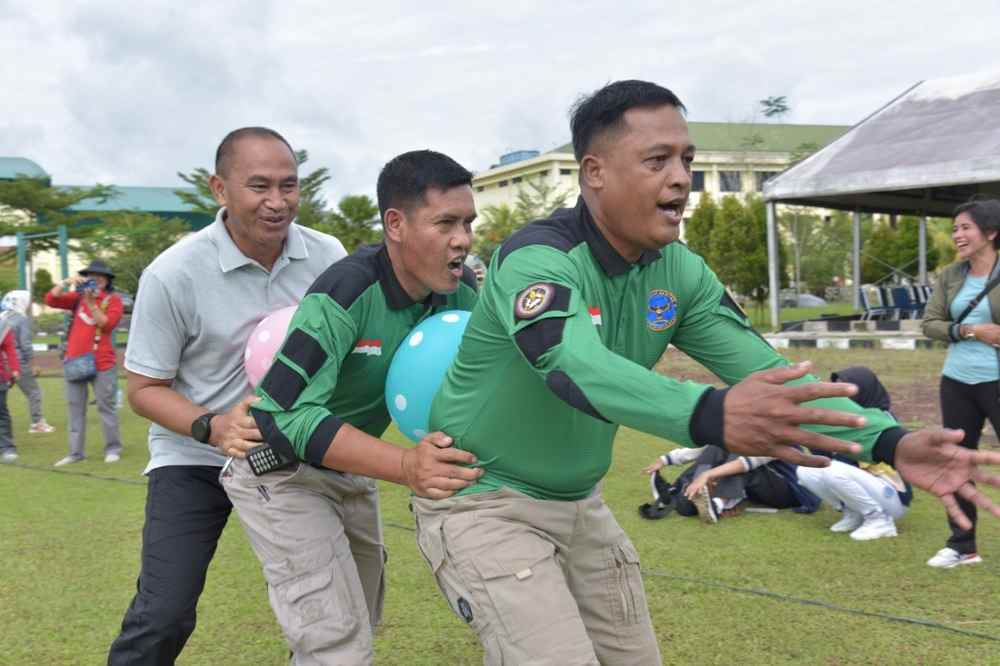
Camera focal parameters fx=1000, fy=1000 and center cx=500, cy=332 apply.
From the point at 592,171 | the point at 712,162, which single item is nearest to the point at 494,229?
the point at 712,162

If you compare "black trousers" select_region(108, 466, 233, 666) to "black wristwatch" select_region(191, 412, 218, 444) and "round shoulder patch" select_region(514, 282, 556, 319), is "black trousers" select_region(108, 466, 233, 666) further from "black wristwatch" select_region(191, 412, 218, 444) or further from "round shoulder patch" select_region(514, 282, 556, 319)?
"round shoulder patch" select_region(514, 282, 556, 319)

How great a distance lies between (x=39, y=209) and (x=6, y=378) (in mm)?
39543

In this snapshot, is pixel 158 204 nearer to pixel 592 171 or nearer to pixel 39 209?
pixel 39 209

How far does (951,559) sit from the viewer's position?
5926 millimetres

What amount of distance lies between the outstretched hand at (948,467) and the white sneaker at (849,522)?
180 inches

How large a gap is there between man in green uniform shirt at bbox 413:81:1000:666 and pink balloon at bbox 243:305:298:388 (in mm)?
877

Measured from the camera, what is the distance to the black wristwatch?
135 inches

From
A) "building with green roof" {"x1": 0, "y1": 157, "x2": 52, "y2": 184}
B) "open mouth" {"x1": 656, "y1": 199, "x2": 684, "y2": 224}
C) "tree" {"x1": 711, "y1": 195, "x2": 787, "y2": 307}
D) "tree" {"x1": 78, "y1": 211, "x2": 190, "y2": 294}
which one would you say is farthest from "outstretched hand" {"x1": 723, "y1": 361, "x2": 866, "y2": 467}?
"building with green roof" {"x1": 0, "y1": 157, "x2": 52, "y2": 184}

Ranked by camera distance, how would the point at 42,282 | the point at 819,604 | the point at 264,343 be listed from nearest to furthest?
1. the point at 264,343
2. the point at 819,604
3. the point at 42,282

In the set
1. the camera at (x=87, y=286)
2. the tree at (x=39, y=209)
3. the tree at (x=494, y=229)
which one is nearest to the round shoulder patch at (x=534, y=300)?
the camera at (x=87, y=286)

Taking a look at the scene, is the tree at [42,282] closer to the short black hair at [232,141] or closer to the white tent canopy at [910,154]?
the white tent canopy at [910,154]

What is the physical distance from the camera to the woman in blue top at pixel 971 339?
5.93 metres

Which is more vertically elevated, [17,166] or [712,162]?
[17,166]

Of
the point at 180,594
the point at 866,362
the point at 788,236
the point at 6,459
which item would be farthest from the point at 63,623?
the point at 788,236
